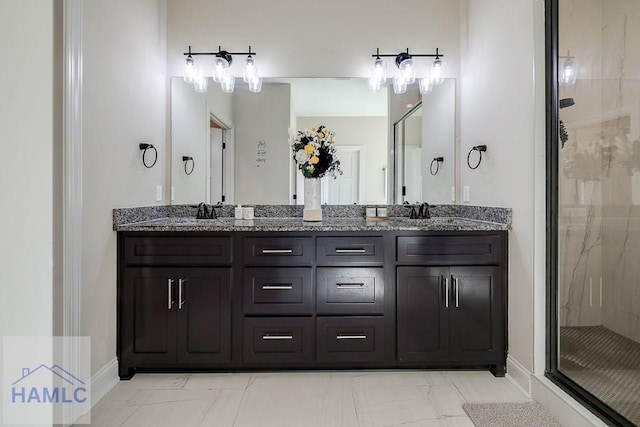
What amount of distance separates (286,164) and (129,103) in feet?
A: 3.73

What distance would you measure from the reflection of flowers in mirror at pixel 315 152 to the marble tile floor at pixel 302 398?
135 centimetres

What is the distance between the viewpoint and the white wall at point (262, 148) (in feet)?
9.59

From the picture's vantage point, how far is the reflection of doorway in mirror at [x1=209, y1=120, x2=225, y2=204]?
2936 millimetres

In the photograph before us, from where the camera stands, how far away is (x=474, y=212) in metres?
2.66

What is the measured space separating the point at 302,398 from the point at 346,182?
1.56 m

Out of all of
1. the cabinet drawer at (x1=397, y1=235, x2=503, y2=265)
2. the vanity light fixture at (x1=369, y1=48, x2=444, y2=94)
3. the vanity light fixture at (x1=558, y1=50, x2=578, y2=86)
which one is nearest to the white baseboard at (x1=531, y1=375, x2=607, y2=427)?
the cabinet drawer at (x1=397, y1=235, x2=503, y2=265)

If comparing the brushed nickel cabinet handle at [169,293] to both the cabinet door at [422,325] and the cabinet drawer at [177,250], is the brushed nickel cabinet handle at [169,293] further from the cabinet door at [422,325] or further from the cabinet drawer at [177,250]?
the cabinet door at [422,325]

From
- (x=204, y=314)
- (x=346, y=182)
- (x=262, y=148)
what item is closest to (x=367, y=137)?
(x=346, y=182)

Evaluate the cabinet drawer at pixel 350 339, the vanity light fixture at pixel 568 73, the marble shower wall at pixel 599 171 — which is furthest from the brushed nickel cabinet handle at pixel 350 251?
the vanity light fixture at pixel 568 73

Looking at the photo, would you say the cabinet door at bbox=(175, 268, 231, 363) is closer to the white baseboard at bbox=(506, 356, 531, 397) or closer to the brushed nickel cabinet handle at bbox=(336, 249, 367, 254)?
the brushed nickel cabinet handle at bbox=(336, 249, 367, 254)

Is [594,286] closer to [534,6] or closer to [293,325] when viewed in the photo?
[534,6]

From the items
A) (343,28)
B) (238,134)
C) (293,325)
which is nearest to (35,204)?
(293,325)

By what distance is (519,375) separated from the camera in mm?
2137

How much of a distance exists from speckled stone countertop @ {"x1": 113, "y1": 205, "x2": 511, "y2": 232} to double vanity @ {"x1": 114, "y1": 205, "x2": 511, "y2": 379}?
17mm
